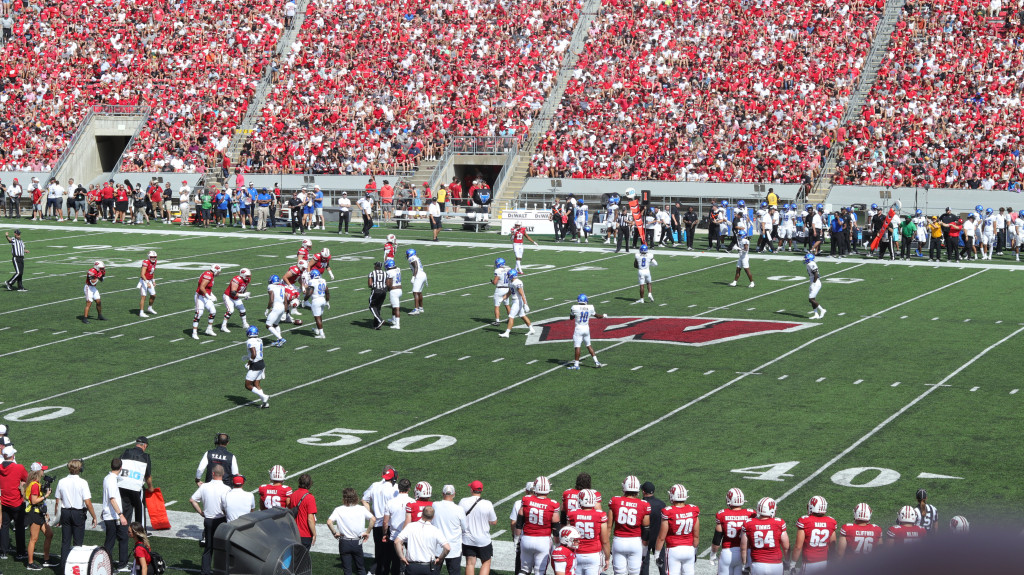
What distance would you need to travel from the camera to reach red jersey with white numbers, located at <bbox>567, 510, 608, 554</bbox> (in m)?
11.0

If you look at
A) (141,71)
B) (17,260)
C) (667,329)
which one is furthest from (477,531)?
(141,71)

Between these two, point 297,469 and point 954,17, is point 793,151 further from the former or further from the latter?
point 297,469

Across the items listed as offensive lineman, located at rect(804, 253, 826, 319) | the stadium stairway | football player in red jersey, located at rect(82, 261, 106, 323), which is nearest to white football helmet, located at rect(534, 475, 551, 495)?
offensive lineman, located at rect(804, 253, 826, 319)

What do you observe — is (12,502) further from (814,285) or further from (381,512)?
(814,285)

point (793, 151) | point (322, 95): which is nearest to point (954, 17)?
point (793, 151)

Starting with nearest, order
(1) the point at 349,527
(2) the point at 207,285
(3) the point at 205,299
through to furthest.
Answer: (1) the point at 349,527
(2) the point at 207,285
(3) the point at 205,299

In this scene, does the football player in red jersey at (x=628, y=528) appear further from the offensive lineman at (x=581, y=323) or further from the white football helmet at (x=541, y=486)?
the offensive lineman at (x=581, y=323)

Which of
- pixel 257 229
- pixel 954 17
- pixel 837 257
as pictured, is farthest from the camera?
pixel 954 17

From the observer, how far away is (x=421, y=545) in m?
11.1

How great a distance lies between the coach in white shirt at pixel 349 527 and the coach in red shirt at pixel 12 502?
3.52 m

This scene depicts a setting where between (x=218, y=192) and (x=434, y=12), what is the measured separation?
14.9 metres

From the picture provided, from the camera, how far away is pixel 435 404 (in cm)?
1981

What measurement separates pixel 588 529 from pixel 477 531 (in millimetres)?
1335

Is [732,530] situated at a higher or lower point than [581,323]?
lower
